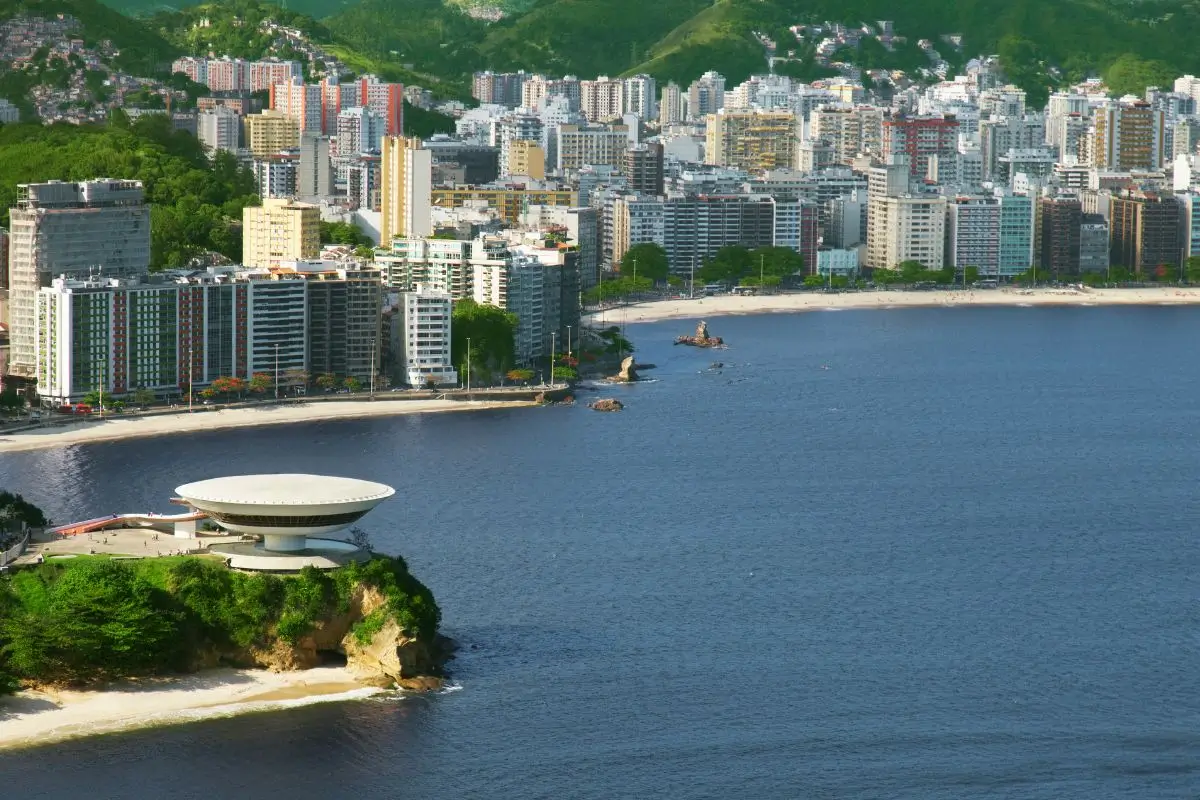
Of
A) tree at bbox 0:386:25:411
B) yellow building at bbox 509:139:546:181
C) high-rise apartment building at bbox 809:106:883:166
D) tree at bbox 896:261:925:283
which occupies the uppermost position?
high-rise apartment building at bbox 809:106:883:166

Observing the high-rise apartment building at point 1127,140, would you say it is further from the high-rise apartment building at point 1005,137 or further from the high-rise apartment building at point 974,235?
the high-rise apartment building at point 974,235

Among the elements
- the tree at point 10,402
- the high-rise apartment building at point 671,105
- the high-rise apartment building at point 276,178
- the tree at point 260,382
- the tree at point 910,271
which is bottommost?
the tree at point 10,402

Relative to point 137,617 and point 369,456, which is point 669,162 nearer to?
point 369,456

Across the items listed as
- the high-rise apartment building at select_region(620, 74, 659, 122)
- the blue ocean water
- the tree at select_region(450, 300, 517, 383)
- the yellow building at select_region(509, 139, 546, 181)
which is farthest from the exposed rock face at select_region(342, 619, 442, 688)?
the high-rise apartment building at select_region(620, 74, 659, 122)

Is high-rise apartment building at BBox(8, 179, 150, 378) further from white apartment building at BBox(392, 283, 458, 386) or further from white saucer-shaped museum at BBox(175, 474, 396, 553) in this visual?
white saucer-shaped museum at BBox(175, 474, 396, 553)

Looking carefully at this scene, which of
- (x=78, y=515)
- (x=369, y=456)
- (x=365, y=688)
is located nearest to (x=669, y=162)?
(x=369, y=456)

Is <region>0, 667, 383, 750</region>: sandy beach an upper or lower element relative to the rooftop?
lower

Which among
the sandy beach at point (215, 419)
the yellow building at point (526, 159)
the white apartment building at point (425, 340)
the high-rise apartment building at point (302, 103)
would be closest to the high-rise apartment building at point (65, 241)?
the sandy beach at point (215, 419)
